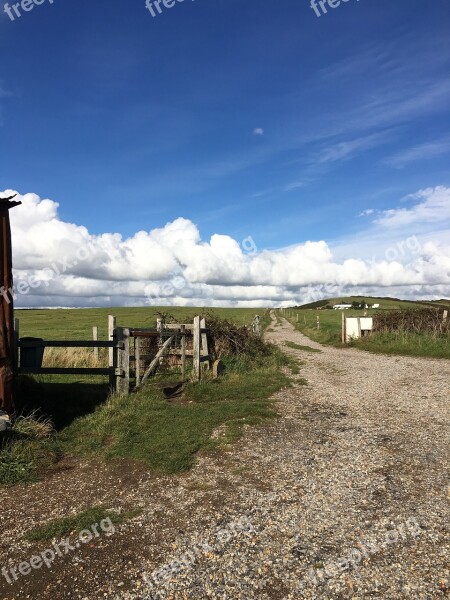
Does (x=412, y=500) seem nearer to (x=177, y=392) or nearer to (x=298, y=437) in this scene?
(x=298, y=437)

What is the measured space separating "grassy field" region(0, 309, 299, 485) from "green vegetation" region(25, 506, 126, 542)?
1522 millimetres

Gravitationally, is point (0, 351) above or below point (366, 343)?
above

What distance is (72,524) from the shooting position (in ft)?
17.3

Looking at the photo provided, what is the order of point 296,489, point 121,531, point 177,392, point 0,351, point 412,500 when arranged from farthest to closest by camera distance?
Result: point 177,392 → point 0,351 → point 296,489 → point 412,500 → point 121,531

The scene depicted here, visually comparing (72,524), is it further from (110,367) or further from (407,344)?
Answer: (407,344)

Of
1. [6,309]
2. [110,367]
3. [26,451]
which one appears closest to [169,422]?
[110,367]

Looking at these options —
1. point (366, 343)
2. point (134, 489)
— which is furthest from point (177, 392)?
point (366, 343)

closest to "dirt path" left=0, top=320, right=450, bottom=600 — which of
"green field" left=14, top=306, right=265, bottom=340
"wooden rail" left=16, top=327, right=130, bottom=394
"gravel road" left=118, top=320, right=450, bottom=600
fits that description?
"gravel road" left=118, top=320, right=450, bottom=600

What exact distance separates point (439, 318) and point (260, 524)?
25.2m

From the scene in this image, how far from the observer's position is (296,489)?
6191 mm

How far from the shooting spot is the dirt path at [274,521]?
4105 millimetres

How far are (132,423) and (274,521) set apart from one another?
16.3 ft

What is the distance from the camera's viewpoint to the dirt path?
4.11 meters

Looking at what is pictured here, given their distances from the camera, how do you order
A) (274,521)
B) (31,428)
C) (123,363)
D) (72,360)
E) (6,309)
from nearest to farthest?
(274,521) → (31,428) → (6,309) → (123,363) → (72,360)
